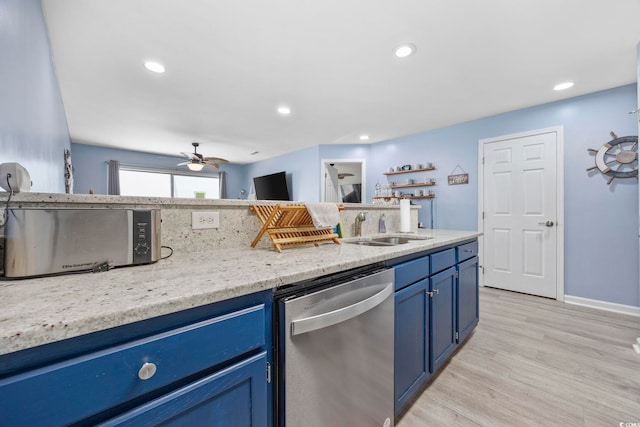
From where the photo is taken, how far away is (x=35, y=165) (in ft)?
5.59

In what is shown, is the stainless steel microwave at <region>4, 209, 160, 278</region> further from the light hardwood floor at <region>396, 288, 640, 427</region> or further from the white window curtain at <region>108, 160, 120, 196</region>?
the white window curtain at <region>108, 160, 120, 196</region>

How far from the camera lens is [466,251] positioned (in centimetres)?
199

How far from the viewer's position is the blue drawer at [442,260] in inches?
61.4

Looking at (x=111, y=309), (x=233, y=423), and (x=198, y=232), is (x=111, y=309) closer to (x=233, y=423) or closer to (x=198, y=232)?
(x=233, y=423)

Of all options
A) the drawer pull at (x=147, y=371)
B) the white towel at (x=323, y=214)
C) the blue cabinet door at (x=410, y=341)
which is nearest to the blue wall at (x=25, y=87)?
the drawer pull at (x=147, y=371)

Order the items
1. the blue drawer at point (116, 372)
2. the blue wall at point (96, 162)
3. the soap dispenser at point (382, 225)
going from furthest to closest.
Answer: the blue wall at point (96, 162) < the soap dispenser at point (382, 225) < the blue drawer at point (116, 372)

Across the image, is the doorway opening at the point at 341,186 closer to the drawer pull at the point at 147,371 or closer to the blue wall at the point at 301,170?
the blue wall at the point at 301,170

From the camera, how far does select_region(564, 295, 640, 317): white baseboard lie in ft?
8.75

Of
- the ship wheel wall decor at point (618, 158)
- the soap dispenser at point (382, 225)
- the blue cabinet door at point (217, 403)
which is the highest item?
the ship wheel wall decor at point (618, 158)

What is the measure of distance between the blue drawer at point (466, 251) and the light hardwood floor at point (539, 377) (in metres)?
0.72

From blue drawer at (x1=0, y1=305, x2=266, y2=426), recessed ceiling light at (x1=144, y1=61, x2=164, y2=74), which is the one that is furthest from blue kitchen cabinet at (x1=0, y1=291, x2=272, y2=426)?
recessed ceiling light at (x1=144, y1=61, x2=164, y2=74)

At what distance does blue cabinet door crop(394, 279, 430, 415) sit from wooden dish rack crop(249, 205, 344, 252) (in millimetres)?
505

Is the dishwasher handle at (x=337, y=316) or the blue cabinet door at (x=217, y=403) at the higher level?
the dishwasher handle at (x=337, y=316)

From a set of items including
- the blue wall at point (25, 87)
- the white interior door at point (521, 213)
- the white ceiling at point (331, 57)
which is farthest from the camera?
the white interior door at point (521, 213)
